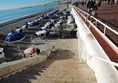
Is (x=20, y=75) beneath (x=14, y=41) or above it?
above

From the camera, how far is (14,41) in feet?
107

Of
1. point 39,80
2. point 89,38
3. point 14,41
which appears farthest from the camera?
point 14,41

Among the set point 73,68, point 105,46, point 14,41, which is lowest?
point 14,41

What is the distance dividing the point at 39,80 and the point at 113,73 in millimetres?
7357

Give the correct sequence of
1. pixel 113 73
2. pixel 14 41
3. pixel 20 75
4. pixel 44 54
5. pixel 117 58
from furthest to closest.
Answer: pixel 14 41
pixel 44 54
pixel 20 75
pixel 117 58
pixel 113 73

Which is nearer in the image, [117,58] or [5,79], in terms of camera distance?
[117,58]

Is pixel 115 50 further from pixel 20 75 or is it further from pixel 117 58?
pixel 20 75

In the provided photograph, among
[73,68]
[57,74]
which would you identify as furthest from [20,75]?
[73,68]

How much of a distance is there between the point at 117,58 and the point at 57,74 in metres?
6.52

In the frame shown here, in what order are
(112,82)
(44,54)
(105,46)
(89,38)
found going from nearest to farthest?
(112,82) < (105,46) < (89,38) < (44,54)

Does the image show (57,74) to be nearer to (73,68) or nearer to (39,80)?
(39,80)

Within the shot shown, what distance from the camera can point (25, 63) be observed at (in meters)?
15.3

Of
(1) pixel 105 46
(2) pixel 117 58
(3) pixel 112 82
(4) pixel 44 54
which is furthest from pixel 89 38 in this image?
(4) pixel 44 54

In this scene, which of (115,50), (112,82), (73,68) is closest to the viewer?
(112,82)
